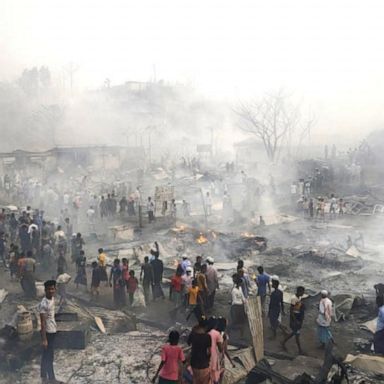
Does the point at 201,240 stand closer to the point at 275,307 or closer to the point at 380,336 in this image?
the point at 275,307

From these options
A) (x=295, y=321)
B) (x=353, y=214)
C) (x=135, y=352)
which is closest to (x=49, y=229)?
(x=135, y=352)

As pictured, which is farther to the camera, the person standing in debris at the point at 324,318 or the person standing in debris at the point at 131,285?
the person standing in debris at the point at 131,285

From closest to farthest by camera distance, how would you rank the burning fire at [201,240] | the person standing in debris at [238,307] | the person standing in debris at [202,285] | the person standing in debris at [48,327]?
the person standing in debris at [48,327] → the person standing in debris at [238,307] → the person standing in debris at [202,285] → the burning fire at [201,240]

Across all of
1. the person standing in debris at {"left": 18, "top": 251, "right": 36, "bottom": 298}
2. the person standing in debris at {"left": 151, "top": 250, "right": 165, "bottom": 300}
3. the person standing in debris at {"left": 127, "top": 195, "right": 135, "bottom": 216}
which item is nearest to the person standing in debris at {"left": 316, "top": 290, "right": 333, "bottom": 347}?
the person standing in debris at {"left": 151, "top": 250, "right": 165, "bottom": 300}

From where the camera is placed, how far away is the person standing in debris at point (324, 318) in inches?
289

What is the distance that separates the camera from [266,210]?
2108 centimetres

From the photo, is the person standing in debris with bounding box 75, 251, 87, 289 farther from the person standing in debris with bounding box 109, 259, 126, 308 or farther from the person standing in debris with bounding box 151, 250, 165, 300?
the person standing in debris with bounding box 151, 250, 165, 300

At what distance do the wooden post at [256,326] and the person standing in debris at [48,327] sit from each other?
3063 mm

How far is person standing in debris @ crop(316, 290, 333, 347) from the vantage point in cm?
733

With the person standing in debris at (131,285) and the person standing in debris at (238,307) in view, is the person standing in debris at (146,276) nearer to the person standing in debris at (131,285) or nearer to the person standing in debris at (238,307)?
the person standing in debris at (131,285)

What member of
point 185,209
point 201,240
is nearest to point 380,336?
point 201,240

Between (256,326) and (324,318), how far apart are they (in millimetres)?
1104

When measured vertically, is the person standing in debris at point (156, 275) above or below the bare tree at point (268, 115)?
below

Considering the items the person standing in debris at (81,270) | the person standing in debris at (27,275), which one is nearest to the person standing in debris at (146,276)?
the person standing in debris at (81,270)
